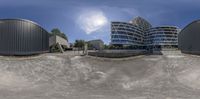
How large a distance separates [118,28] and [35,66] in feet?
454

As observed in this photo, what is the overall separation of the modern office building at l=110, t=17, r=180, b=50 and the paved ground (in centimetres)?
12404

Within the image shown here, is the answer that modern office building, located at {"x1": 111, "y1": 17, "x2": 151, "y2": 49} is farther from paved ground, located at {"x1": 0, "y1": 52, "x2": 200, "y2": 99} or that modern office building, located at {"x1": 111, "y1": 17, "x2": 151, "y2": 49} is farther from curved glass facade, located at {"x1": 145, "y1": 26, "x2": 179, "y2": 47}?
paved ground, located at {"x1": 0, "y1": 52, "x2": 200, "y2": 99}

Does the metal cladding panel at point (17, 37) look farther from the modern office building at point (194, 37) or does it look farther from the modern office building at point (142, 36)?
the modern office building at point (142, 36)

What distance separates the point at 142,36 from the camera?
18562 centimetres

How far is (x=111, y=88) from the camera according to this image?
1805 centimetres

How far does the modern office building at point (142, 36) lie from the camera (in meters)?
157

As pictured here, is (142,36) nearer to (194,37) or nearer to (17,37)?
(194,37)

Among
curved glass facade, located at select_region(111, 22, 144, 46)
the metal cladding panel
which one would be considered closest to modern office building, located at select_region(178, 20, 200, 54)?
the metal cladding panel

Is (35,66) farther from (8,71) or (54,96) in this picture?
(54,96)

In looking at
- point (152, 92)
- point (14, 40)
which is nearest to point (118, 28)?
point (14, 40)

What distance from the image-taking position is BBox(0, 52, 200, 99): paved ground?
52.1 ft

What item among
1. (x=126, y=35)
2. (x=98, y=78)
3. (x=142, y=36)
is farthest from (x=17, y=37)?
(x=142, y=36)

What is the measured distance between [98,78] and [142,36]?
16853cm

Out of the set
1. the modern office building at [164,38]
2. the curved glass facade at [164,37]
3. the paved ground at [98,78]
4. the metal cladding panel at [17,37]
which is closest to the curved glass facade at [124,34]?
the modern office building at [164,38]
